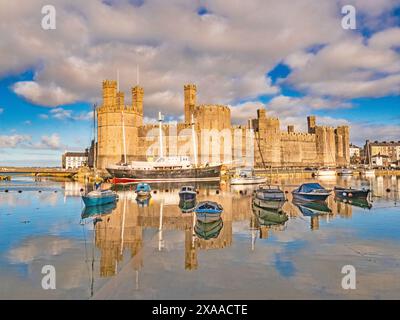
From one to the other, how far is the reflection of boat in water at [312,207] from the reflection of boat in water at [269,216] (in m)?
1.66

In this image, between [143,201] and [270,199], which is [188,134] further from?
[270,199]

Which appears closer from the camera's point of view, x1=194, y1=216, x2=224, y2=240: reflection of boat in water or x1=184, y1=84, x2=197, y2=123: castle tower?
x1=194, y1=216, x2=224, y2=240: reflection of boat in water

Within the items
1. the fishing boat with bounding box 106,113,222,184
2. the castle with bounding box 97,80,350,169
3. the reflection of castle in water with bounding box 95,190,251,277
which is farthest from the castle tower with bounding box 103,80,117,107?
the reflection of castle in water with bounding box 95,190,251,277

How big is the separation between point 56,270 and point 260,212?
14083mm

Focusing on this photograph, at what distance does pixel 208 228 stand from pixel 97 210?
9460mm

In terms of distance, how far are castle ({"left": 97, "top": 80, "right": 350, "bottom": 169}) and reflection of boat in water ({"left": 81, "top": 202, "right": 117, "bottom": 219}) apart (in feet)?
119

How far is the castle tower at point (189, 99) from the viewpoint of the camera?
72625 mm

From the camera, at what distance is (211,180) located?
5972 centimetres

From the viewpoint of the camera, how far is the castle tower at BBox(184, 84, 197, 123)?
238ft

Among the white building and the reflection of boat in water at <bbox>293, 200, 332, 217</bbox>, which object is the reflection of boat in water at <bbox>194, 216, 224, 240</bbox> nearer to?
the reflection of boat in water at <bbox>293, 200, 332, 217</bbox>

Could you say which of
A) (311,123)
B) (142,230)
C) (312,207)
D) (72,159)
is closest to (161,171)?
(312,207)

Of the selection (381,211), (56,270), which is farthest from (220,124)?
(56,270)

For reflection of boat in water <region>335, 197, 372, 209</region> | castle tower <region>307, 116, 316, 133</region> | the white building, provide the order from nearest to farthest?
reflection of boat in water <region>335, 197, 372, 209</region> < castle tower <region>307, 116, 316, 133</region> < the white building
